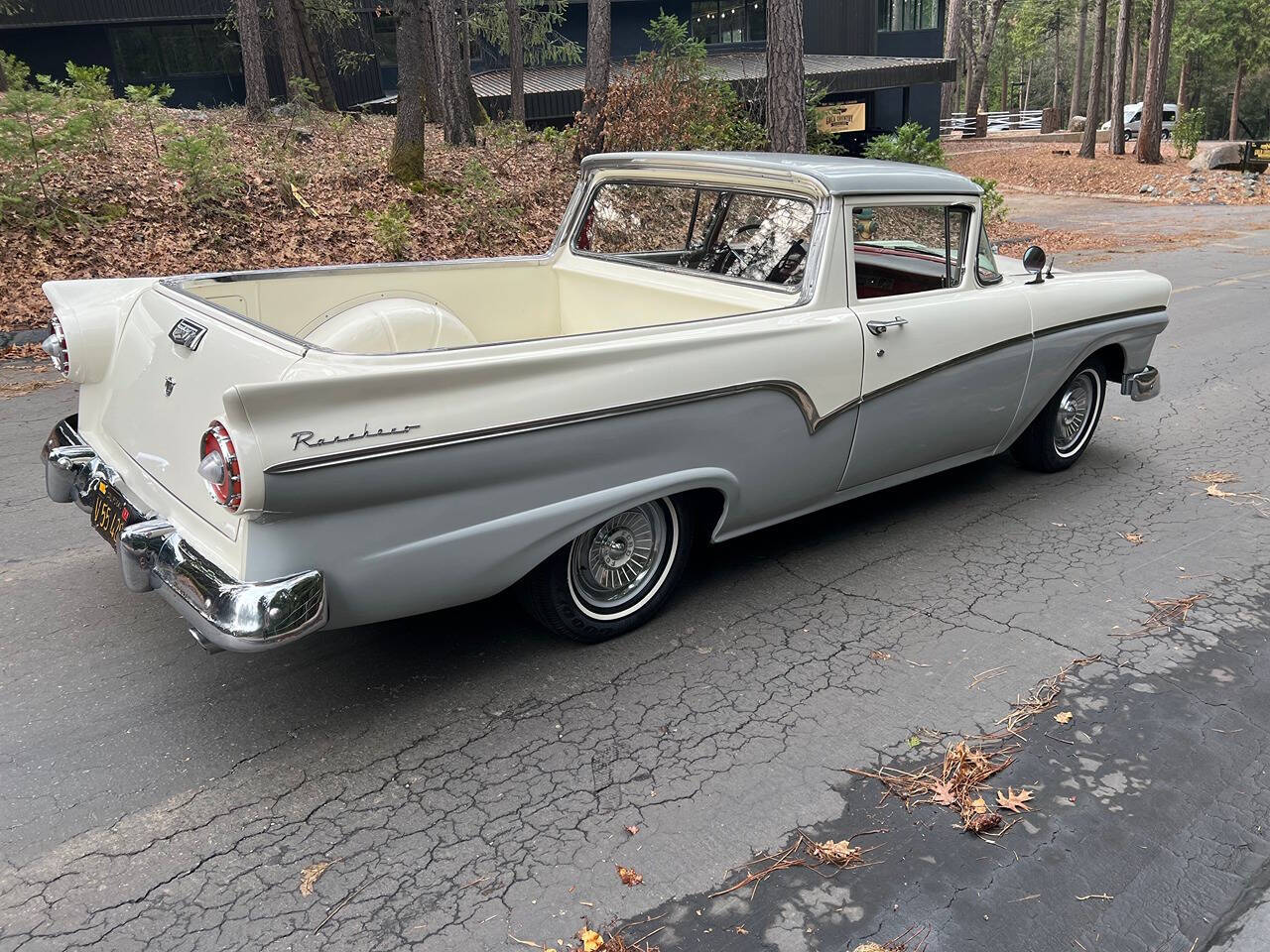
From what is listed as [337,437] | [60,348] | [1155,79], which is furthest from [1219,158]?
[337,437]

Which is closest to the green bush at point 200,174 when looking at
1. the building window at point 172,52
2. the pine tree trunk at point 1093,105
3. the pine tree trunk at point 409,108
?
the pine tree trunk at point 409,108

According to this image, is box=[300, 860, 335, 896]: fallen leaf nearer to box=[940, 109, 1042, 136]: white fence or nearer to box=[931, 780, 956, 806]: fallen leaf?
box=[931, 780, 956, 806]: fallen leaf

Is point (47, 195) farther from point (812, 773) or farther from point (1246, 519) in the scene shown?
point (1246, 519)

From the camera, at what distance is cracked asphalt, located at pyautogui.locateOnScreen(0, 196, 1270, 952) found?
2.55 metres

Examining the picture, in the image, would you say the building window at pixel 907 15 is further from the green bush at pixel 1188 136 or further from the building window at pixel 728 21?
the green bush at pixel 1188 136

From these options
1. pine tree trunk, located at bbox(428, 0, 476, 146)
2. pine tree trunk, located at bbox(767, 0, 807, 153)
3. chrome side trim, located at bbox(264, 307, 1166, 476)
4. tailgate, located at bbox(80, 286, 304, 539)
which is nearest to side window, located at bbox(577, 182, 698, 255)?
chrome side trim, located at bbox(264, 307, 1166, 476)

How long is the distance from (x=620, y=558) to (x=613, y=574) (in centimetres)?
7

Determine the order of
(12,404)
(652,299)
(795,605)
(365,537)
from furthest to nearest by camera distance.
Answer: (12,404) → (652,299) → (795,605) → (365,537)

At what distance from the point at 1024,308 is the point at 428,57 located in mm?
18864

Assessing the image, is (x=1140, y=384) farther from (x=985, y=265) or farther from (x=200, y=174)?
(x=200, y=174)

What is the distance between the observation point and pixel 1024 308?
4.78m

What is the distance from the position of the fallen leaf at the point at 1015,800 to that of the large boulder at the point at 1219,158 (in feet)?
86.9

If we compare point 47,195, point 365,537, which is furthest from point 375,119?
point 365,537

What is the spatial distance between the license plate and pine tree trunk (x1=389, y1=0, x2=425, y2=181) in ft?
30.7
